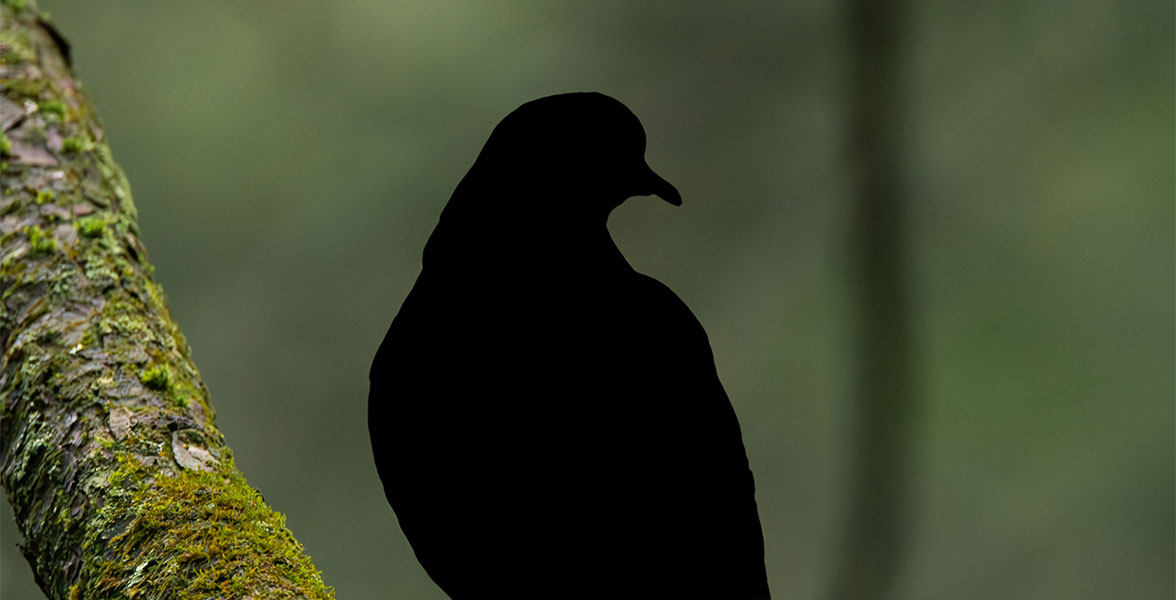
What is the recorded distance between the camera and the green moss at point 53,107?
6.22ft

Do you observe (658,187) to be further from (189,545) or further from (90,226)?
(90,226)

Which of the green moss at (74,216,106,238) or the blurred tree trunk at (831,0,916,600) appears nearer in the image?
the blurred tree trunk at (831,0,916,600)

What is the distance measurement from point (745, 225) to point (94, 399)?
2547mm

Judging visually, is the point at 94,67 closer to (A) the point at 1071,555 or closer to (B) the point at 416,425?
(B) the point at 416,425

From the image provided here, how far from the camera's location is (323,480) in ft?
13.5

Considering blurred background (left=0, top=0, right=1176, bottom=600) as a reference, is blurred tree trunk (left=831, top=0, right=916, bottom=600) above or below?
below

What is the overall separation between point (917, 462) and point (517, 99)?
2309 millimetres

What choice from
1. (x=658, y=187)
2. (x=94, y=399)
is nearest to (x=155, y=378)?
(x=94, y=399)

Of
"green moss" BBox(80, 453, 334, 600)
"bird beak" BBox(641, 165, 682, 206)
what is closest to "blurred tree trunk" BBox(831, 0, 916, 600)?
"bird beak" BBox(641, 165, 682, 206)

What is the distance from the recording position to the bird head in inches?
60.0

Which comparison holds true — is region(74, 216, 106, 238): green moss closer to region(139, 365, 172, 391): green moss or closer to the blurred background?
region(139, 365, 172, 391): green moss

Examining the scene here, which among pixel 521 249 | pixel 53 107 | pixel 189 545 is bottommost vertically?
pixel 189 545

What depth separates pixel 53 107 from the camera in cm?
190

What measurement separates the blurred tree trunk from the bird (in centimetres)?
23
